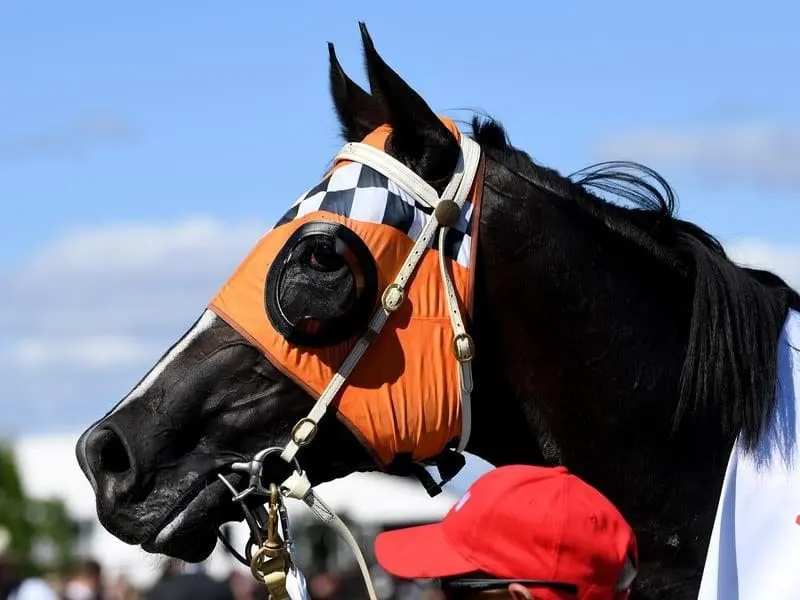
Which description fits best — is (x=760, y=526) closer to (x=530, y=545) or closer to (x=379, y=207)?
(x=530, y=545)

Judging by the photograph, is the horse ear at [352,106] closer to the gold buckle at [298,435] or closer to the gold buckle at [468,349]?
the gold buckle at [468,349]

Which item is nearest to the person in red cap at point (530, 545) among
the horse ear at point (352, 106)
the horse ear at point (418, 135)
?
the horse ear at point (418, 135)

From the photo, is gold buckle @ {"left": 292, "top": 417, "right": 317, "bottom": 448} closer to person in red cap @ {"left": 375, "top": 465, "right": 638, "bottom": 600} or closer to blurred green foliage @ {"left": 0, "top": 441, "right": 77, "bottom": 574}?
person in red cap @ {"left": 375, "top": 465, "right": 638, "bottom": 600}

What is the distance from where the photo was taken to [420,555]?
9.45 feet

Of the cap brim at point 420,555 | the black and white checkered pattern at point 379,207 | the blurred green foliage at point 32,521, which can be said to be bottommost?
the blurred green foliage at point 32,521

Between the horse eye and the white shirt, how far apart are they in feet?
4.06

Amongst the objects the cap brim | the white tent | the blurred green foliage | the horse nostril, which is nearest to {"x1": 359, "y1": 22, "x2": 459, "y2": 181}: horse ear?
the horse nostril

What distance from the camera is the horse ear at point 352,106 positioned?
14.5 feet

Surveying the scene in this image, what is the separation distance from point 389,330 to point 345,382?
199mm

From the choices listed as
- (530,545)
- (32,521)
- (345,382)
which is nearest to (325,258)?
(345,382)

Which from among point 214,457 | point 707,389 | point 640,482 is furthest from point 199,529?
point 707,389

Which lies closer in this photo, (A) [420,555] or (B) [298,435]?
(A) [420,555]

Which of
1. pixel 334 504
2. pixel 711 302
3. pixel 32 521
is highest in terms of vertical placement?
pixel 711 302

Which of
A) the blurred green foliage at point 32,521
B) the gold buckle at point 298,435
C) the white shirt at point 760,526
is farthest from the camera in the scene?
the blurred green foliage at point 32,521
